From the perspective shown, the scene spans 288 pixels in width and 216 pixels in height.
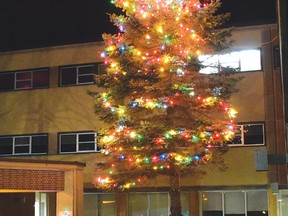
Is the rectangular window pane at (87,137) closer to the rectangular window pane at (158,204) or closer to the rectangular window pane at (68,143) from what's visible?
the rectangular window pane at (68,143)

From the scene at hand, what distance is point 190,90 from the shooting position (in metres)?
18.9

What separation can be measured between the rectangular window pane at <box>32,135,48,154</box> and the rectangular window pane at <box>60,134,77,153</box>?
0.85 m

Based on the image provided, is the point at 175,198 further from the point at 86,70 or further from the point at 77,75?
the point at 77,75

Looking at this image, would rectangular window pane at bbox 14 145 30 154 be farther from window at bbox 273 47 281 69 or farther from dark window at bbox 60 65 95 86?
window at bbox 273 47 281 69

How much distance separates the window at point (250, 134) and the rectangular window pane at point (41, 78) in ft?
32.7

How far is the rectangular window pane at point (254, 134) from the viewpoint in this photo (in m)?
24.5

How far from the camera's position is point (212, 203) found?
2503 centimetres

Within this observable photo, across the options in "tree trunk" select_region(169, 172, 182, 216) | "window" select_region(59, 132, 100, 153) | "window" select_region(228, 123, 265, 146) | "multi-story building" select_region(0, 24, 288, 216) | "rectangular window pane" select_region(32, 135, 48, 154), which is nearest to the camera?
"tree trunk" select_region(169, 172, 182, 216)

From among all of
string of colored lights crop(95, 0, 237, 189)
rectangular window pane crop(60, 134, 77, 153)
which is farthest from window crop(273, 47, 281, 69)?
rectangular window pane crop(60, 134, 77, 153)

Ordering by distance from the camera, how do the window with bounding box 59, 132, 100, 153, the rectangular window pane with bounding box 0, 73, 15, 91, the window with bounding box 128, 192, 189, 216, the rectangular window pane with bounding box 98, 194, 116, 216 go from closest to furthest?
Result: 1. the window with bounding box 128, 192, 189, 216
2. the rectangular window pane with bounding box 98, 194, 116, 216
3. the window with bounding box 59, 132, 100, 153
4. the rectangular window pane with bounding box 0, 73, 15, 91

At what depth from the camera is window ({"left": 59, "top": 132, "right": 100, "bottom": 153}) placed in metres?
26.9

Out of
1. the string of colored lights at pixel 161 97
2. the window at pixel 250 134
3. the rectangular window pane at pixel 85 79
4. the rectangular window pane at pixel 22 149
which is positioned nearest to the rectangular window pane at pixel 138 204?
the window at pixel 250 134

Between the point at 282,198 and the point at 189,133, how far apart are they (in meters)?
6.62

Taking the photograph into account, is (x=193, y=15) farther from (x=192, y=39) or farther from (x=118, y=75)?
(x=118, y=75)
